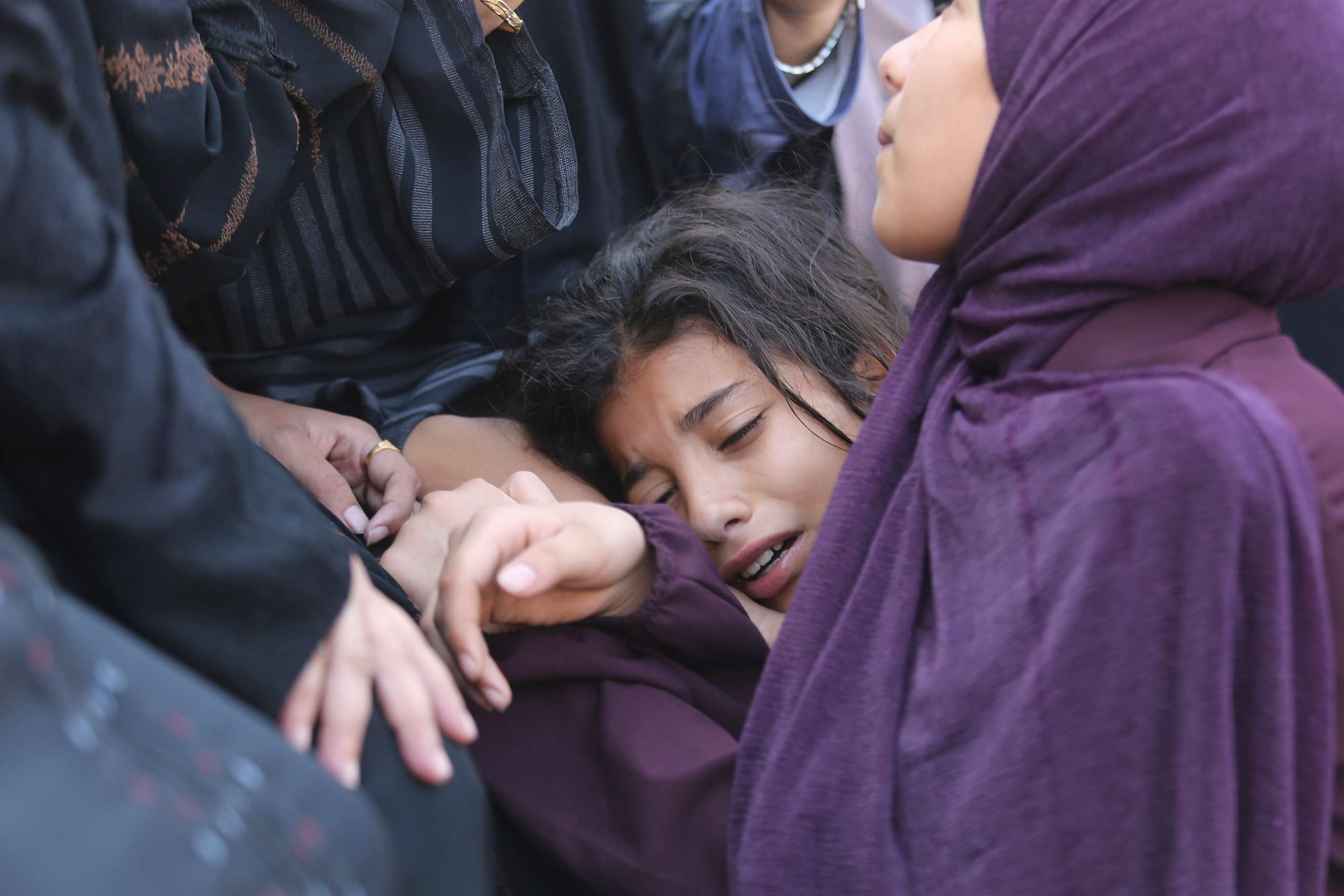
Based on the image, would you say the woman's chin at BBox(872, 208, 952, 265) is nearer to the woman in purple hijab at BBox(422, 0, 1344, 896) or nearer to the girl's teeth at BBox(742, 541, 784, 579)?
the woman in purple hijab at BBox(422, 0, 1344, 896)

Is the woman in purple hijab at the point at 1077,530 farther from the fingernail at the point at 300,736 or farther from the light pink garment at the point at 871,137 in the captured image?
the light pink garment at the point at 871,137

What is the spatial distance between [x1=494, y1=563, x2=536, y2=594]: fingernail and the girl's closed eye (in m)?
0.53

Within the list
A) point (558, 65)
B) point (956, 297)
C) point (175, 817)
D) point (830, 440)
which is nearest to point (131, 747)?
point (175, 817)

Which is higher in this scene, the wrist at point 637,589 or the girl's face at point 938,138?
the girl's face at point 938,138

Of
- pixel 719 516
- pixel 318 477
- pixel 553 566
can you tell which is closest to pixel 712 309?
pixel 719 516

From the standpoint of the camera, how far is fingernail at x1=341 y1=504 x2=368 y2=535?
3.60ft

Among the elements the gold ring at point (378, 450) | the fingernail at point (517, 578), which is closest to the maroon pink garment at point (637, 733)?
the fingernail at point (517, 578)

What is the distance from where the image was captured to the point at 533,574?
71cm

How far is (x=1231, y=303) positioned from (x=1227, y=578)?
24cm

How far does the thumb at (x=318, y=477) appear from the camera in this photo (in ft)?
3.67

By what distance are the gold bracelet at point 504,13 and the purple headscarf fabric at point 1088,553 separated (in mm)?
562

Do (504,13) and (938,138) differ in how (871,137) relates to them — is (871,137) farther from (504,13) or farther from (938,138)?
(938,138)

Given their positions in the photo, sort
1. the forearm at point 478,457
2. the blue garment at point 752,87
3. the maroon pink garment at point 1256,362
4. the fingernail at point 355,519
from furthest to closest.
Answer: the blue garment at point 752,87 < the forearm at point 478,457 < the fingernail at point 355,519 < the maroon pink garment at point 1256,362

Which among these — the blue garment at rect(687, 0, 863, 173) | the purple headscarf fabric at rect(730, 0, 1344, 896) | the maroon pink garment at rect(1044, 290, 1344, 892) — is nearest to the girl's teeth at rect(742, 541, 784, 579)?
the purple headscarf fabric at rect(730, 0, 1344, 896)
